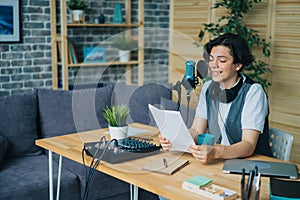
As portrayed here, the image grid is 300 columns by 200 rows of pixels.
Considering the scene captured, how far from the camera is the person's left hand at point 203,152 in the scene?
6.27ft

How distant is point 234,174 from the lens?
5.92 ft

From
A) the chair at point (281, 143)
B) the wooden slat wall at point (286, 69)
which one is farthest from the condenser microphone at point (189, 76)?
the wooden slat wall at point (286, 69)

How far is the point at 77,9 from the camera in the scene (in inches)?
167

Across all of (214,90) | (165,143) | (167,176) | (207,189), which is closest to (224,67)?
(214,90)

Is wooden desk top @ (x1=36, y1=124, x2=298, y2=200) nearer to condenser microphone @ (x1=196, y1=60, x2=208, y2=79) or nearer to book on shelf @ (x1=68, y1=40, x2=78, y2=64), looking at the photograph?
condenser microphone @ (x1=196, y1=60, x2=208, y2=79)

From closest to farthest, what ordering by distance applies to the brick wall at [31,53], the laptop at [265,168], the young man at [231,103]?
the laptop at [265,168]
the young man at [231,103]
the brick wall at [31,53]

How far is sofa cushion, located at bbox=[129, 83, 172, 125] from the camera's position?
2.03 meters

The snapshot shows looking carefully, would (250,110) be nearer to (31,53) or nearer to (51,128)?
(51,128)

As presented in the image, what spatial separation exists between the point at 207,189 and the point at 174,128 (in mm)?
381

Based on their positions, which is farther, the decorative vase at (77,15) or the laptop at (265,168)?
the decorative vase at (77,15)

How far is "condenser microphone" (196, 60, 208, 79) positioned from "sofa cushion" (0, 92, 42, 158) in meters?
1.71

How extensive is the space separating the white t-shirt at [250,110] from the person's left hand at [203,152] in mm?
288

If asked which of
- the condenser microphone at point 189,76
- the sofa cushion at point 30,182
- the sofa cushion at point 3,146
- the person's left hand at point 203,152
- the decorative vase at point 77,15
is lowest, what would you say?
the sofa cushion at point 30,182

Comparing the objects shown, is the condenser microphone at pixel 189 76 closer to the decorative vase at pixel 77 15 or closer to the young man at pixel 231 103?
the young man at pixel 231 103
